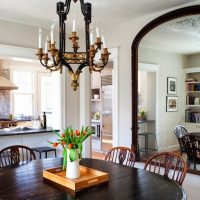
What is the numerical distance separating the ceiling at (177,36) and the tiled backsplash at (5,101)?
546 cm

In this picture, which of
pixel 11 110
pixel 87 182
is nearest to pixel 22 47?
pixel 87 182

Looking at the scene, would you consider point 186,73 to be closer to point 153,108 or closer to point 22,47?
point 153,108

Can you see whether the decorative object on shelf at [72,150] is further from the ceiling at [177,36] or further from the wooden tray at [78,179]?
the ceiling at [177,36]

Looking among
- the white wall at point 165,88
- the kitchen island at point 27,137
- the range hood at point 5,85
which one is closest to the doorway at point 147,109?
the white wall at point 165,88

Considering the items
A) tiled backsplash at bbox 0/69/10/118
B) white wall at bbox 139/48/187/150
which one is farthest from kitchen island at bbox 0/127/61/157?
tiled backsplash at bbox 0/69/10/118

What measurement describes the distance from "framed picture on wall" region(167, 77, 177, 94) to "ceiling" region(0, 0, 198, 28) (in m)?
0.97

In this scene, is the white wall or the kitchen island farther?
the kitchen island

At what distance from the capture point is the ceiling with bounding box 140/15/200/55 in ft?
10.8

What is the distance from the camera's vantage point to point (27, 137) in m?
4.47

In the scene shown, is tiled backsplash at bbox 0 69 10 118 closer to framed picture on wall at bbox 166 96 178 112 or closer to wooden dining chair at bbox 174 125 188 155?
framed picture on wall at bbox 166 96 178 112

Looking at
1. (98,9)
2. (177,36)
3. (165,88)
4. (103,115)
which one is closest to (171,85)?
(165,88)

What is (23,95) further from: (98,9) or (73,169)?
(73,169)

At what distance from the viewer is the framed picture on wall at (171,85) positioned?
141 inches

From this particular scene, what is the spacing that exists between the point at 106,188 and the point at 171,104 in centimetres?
194
